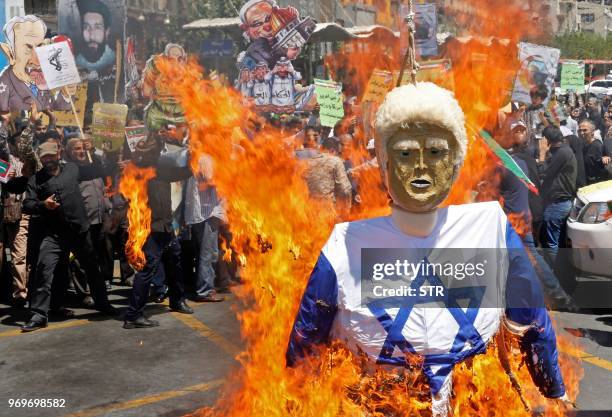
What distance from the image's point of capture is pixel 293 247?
207 inches

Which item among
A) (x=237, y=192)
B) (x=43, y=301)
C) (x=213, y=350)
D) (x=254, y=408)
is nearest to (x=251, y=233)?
(x=237, y=192)

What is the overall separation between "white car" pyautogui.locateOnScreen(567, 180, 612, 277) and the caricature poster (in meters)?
4.98

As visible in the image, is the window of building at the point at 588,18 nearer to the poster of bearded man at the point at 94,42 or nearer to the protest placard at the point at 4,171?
the poster of bearded man at the point at 94,42

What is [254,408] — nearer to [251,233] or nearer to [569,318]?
[251,233]

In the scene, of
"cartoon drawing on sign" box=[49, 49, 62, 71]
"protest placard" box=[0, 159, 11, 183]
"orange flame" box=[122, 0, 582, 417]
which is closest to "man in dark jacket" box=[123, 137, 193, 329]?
"orange flame" box=[122, 0, 582, 417]

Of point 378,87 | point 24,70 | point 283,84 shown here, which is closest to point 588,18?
point 283,84

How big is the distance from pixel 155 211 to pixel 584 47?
51.8 m

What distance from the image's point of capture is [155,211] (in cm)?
820

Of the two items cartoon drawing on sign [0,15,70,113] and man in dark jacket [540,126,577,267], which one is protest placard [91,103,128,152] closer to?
cartoon drawing on sign [0,15,70,113]

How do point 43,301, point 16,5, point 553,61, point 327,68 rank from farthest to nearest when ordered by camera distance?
point 327,68 → point 16,5 → point 553,61 → point 43,301

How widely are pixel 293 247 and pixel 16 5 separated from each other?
1170 cm

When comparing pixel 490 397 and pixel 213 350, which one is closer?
pixel 490 397

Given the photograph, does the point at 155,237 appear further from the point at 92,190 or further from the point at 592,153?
the point at 592,153

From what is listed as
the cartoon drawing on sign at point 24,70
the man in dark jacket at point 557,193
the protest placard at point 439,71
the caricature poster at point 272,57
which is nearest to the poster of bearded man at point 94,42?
the cartoon drawing on sign at point 24,70
